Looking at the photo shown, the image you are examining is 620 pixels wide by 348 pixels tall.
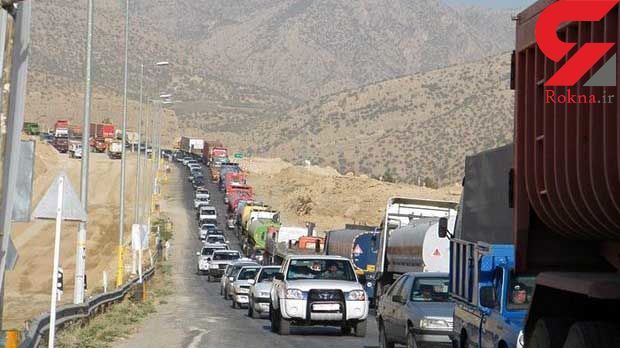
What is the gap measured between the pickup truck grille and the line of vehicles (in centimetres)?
2

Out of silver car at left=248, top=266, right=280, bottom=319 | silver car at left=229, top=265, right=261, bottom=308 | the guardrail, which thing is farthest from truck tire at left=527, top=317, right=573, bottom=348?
silver car at left=229, top=265, right=261, bottom=308

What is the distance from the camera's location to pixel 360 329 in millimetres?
29391

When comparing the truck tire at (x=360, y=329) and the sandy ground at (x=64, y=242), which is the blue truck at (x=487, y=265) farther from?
the sandy ground at (x=64, y=242)

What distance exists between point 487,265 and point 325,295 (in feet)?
44.4

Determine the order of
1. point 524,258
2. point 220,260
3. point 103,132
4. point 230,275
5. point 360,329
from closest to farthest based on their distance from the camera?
1. point 524,258
2. point 360,329
3. point 230,275
4. point 220,260
5. point 103,132

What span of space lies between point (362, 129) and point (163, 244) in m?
90.1

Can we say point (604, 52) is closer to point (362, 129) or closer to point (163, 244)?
point (163, 244)

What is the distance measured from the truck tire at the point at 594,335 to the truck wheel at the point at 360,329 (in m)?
19.6

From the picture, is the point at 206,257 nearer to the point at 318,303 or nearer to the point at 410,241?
the point at 410,241

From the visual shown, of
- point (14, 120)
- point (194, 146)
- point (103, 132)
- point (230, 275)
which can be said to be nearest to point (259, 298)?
point (230, 275)

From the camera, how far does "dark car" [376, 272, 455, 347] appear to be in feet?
67.8

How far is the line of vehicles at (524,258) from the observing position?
9.24 metres

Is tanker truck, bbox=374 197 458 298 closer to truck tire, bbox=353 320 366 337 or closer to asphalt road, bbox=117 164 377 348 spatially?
asphalt road, bbox=117 164 377 348

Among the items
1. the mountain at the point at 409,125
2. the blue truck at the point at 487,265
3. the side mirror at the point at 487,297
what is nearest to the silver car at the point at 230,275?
the blue truck at the point at 487,265
